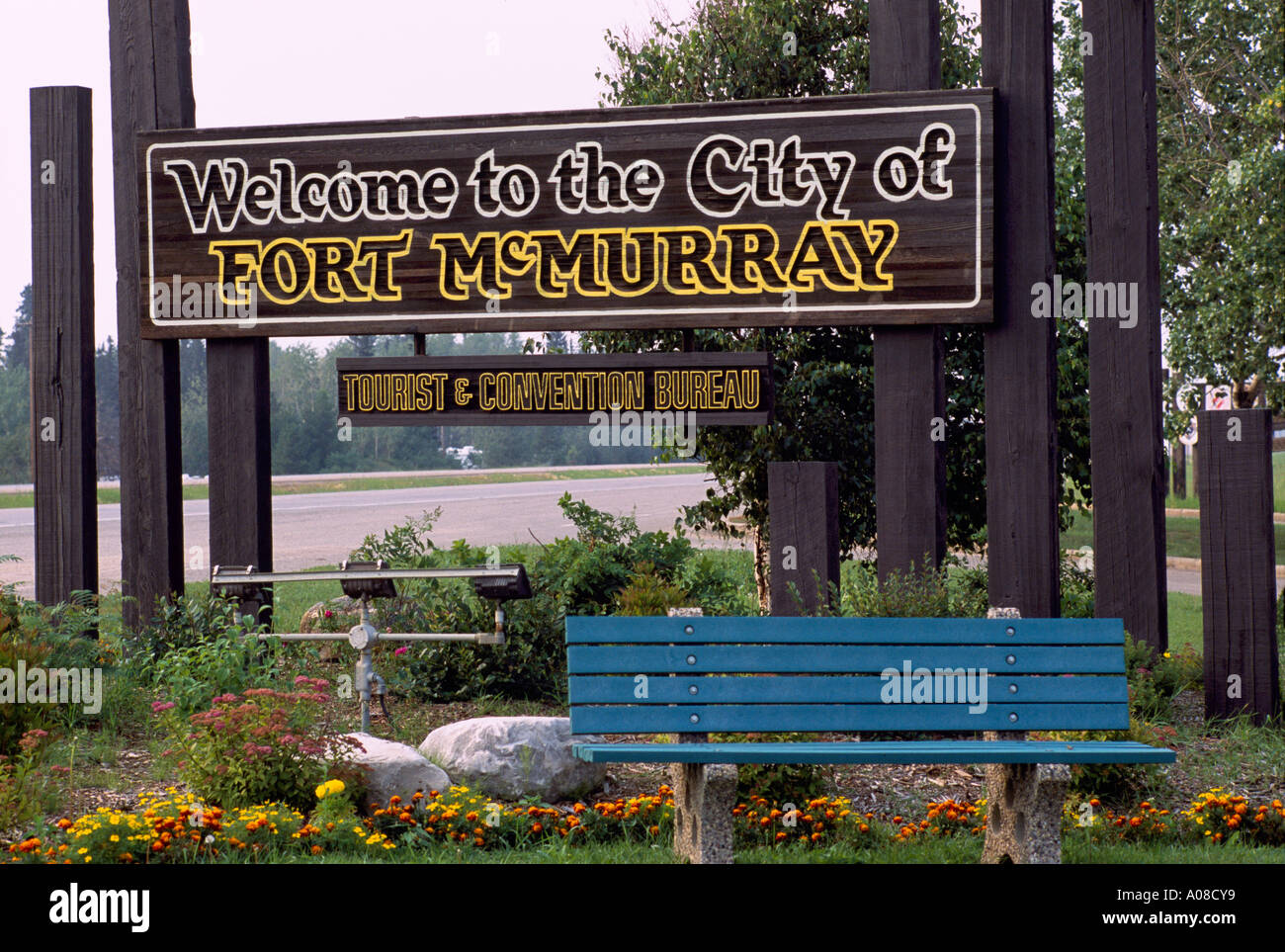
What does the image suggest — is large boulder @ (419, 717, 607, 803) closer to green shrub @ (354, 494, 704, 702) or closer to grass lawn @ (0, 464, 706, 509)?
green shrub @ (354, 494, 704, 702)

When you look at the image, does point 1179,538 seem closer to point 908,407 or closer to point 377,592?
point 908,407

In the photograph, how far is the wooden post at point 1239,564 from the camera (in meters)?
6.96

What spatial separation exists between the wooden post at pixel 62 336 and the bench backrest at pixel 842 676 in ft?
17.1

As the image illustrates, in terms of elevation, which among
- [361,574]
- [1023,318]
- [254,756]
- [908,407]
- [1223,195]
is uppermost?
[1223,195]

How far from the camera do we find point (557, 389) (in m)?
7.61

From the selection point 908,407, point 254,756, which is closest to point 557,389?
point 908,407

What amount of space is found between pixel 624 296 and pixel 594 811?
3.37m

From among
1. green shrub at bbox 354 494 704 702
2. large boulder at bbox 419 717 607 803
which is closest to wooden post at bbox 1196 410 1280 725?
green shrub at bbox 354 494 704 702

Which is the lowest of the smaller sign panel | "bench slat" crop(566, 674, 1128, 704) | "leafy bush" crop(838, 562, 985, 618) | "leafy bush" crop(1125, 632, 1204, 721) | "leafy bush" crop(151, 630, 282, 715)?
"leafy bush" crop(1125, 632, 1204, 721)

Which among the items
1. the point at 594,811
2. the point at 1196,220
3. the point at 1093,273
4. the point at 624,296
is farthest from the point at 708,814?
the point at 1196,220

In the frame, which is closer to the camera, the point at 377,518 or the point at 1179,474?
the point at 377,518

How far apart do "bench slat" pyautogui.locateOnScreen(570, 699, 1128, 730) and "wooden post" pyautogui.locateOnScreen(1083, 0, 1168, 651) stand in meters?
2.89

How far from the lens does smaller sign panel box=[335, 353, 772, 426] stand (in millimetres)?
7430

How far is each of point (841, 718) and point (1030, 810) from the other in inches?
29.2
